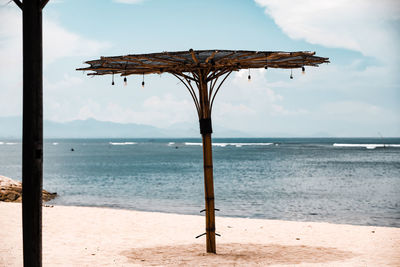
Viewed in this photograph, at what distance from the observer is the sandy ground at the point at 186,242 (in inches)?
292

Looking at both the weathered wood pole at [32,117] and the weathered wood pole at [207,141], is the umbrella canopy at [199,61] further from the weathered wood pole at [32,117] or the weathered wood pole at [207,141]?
the weathered wood pole at [32,117]

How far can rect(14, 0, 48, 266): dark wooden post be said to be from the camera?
449 cm

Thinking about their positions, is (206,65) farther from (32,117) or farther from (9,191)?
(9,191)

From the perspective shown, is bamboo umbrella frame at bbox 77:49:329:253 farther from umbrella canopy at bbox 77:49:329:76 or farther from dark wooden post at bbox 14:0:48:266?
dark wooden post at bbox 14:0:48:266

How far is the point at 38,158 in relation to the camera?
454 centimetres

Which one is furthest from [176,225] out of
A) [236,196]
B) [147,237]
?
[236,196]

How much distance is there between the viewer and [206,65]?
743 cm

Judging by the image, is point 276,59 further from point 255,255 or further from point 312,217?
point 312,217

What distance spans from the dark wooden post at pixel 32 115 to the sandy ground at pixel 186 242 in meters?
2.83

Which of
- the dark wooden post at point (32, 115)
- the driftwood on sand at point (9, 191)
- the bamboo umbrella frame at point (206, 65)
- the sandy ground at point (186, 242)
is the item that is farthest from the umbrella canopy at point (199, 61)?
the driftwood on sand at point (9, 191)

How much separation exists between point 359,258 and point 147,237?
14.8 ft

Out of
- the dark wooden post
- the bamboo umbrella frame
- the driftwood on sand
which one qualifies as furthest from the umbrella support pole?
the driftwood on sand

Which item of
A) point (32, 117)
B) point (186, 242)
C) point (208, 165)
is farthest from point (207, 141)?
point (32, 117)

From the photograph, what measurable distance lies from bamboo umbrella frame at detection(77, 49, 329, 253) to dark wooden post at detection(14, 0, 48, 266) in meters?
2.55
